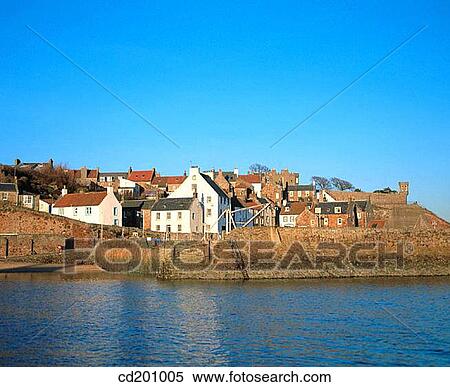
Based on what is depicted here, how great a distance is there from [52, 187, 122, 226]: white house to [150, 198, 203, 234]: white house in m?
3.94

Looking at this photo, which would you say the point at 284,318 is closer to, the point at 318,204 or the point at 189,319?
the point at 189,319

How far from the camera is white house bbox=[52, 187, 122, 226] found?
57438 mm

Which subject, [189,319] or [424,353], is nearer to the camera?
[424,353]

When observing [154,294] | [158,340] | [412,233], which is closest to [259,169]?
[412,233]

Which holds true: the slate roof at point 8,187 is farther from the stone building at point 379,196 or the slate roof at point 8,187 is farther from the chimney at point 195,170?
the stone building at point 379,196

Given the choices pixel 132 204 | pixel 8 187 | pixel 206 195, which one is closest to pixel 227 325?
pixel 206 195

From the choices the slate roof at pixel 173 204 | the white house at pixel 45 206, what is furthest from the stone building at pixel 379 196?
the white house at pixel 45 206

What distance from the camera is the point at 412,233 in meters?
37.1

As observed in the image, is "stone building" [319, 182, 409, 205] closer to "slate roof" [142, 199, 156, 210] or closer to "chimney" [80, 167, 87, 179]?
"slate roof" [142, 199, 156, 210]

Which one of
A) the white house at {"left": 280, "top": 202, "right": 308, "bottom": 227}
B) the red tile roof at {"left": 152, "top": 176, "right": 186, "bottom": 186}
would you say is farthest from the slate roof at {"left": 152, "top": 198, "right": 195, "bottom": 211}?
the red tile roof at {"left": 152, "top": 176, "right": 186, "bottom": 186}

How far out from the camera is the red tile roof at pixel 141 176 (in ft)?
313

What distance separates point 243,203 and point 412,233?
33912 millimetres

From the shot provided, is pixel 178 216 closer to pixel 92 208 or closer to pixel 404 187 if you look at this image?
pixel 92 208

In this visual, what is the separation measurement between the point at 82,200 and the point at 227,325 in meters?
41.5
